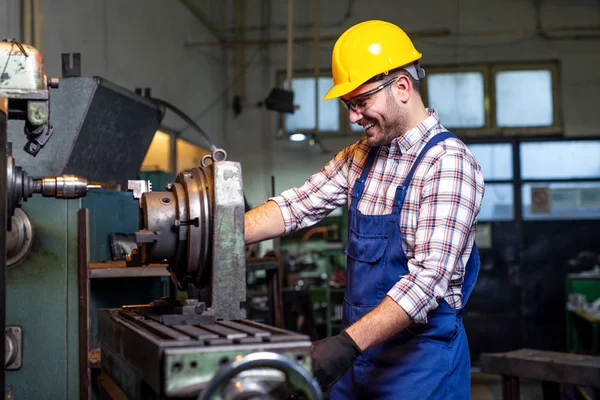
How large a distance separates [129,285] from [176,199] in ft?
4.13

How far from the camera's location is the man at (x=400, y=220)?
138cm

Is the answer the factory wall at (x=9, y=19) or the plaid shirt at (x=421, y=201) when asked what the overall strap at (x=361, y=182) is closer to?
the plaid shirt at (x=421, y=201)

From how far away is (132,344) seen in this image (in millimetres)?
1050

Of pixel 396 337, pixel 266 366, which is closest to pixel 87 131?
pixel 396 337

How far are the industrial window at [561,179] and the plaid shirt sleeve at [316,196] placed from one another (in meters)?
4.73

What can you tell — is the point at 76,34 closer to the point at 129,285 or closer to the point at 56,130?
the point at 56,130

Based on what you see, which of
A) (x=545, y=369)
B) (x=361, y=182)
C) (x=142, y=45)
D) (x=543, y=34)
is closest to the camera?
(x=361, y=182)

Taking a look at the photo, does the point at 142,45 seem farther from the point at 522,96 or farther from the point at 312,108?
the point at 522,96

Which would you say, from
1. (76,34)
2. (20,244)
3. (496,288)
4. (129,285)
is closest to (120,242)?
(129,285)

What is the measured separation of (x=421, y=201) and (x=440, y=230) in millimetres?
114

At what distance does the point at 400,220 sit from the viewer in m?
1.49

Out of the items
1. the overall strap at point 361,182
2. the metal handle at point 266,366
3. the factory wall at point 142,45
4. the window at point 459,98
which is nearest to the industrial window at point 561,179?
the window at point 459,98

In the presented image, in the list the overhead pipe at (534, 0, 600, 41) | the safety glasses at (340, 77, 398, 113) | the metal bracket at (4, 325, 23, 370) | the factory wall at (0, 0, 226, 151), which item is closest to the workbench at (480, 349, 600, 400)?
the safety glasses at (340, 77, 398, 113)

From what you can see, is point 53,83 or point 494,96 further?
point 494,96
